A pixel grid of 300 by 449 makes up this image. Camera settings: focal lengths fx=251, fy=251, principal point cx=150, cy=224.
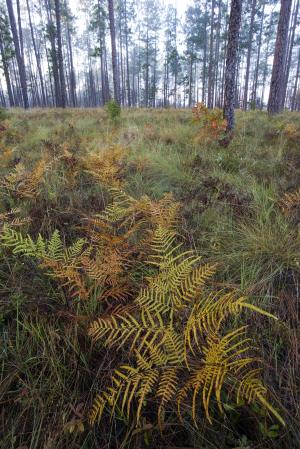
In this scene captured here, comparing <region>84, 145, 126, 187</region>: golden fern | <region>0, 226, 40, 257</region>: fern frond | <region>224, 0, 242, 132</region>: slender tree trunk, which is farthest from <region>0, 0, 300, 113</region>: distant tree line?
<region>0, 226, 40, 257</region>: fern frond

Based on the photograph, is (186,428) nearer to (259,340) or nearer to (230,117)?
(259,340)

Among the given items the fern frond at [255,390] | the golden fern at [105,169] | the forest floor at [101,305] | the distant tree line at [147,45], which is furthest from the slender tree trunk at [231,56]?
the distant tree line at [147,45]

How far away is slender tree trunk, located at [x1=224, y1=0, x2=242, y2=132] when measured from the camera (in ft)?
15.8

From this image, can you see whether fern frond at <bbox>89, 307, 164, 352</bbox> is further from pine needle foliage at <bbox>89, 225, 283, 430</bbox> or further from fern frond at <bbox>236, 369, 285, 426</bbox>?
fern frond at <bbox>236, 369, 285, 426</bbox>

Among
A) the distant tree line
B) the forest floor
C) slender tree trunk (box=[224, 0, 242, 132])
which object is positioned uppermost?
the distant tree line

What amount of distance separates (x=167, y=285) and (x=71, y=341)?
58 cm

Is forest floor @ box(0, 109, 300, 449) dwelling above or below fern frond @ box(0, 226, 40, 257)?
below

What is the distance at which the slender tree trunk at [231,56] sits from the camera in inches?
189

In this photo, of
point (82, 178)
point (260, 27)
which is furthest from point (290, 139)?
point (260, 27)

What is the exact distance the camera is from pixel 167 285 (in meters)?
1.23

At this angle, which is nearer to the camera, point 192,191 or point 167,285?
point 167,285

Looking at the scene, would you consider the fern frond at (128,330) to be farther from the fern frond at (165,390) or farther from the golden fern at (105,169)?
the golden fern at (105,169)

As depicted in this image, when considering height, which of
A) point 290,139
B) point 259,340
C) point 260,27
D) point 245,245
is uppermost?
point 260,27

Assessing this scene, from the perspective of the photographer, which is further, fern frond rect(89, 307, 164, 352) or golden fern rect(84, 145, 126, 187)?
golden fern rect(84, 145, 126, 187)
